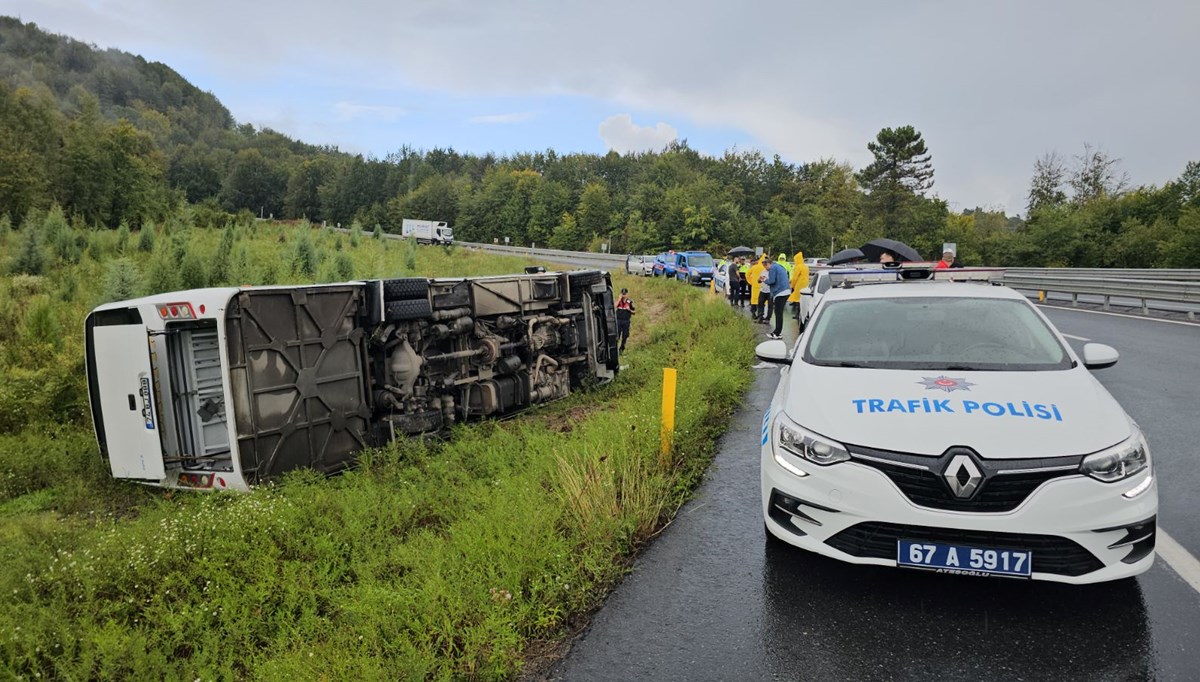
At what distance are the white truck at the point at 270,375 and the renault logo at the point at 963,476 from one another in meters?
5.79

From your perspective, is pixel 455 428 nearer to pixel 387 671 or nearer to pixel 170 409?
pixel 170 409

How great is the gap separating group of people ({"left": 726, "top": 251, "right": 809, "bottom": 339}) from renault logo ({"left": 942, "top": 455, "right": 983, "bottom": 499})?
11.1 meters

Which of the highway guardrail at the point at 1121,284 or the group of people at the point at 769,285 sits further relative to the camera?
the highway guardrail at the point at 1121,284

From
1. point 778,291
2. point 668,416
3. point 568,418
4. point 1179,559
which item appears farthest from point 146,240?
point 1179,559

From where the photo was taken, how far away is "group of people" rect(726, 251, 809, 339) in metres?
14.4

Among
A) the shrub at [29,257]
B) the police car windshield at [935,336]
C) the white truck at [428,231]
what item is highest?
the white truck at [428,231]

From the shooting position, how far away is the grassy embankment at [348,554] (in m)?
3.36

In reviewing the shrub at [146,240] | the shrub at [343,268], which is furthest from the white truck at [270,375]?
the shrub at [146,240]

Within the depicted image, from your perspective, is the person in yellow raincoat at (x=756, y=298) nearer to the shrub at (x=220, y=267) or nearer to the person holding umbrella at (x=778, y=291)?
the person holding umbrella at (x=778, y=291)

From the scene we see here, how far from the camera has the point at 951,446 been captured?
321 cm

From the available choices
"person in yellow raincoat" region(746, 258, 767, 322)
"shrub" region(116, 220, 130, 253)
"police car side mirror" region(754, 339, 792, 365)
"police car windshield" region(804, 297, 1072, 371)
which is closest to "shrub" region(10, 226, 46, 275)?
"shrub" region(116, 220, 130, 253)

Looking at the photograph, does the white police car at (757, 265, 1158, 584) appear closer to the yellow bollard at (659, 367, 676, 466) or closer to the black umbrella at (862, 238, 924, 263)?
the yellow bollard at (659, 367, 676, 466)

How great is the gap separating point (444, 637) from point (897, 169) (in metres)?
68.0

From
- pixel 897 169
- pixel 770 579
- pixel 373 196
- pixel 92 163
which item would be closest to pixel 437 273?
pixel 770 579
